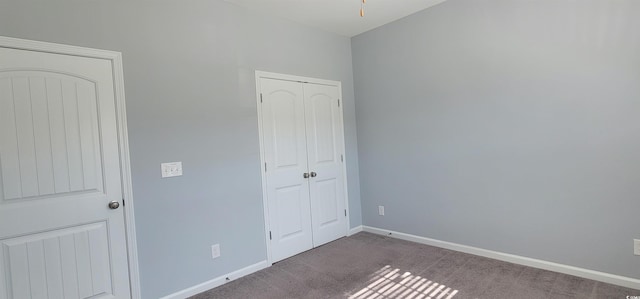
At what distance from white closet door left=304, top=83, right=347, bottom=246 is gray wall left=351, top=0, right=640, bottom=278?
0.53m

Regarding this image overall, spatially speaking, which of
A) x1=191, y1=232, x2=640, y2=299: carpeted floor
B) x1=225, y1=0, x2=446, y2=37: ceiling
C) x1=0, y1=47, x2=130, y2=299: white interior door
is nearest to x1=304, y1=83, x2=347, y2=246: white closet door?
x1=191, y1=232, x2=640, y2=299: carpeted floor

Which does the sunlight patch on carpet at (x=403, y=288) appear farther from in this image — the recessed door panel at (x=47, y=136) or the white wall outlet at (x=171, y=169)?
the recessed door panel at (x=47, y=136)

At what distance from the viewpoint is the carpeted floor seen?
236cm

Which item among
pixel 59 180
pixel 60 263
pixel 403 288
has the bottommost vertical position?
pixel 403 288

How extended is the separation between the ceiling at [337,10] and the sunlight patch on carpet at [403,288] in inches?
108

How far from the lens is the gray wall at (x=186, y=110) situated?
7.23 ft

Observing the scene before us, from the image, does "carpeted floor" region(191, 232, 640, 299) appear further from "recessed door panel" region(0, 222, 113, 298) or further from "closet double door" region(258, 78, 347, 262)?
"recessed door panel" region(0, 222, 113, 298)

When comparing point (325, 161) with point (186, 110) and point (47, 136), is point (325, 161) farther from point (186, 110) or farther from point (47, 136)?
point (47, 136)

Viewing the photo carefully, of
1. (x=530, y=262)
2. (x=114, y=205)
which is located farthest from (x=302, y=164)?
(x=530, y=262)

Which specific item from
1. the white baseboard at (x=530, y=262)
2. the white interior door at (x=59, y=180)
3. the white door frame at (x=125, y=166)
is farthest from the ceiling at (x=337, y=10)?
the white baseboard at (x=530, y=262)

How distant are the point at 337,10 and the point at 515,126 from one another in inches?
84.9

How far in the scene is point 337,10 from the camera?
3.20 m

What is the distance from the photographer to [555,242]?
2.62m

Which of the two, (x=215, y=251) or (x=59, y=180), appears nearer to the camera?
(x=59, y=180)
